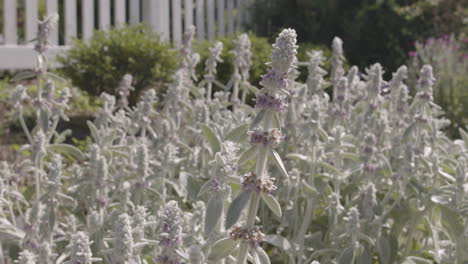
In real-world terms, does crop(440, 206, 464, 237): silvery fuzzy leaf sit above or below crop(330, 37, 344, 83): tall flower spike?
below

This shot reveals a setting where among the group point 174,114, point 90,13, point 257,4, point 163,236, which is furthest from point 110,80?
point 257,4

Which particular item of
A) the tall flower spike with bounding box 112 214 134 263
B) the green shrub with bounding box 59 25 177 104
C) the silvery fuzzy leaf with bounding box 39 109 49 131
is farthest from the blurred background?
the tall flower spike with bounding box 112 214 134 263

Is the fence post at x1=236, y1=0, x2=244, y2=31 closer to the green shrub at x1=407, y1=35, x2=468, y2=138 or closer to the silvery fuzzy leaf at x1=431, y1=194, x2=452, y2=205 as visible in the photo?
the green shrub at x1=407, y1=35, x2=468, y2=138

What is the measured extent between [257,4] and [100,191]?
8461mm

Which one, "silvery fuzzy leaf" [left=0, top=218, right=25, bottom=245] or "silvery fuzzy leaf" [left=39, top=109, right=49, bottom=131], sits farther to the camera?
"silvery fuzzy leaf" [left=39, top=109, right=49, bottom=131]

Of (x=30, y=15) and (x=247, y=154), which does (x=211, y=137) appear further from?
(x=30, y=15)

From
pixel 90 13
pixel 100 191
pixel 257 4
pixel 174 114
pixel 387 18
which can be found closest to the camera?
pixel 100 191

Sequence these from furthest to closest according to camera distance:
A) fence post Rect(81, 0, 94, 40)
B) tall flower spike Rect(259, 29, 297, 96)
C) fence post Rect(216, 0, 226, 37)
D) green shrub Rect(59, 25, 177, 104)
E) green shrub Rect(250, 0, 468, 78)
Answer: green shrub Rect(250, 0, 468, 78) < fence post Rect(216, 0, 226, 37) < fence post Rect(81, 0, 94, 40) < green shrub Rect(59, 25, 177, 104) < tall flower spike Rect(259, 29, 297, 96)

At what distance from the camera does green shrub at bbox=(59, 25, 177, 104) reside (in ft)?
17.7

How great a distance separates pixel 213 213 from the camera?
3.63 ft

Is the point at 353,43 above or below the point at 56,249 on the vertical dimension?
above

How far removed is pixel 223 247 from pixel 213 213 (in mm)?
70

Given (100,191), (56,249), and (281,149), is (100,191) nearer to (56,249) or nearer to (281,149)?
(56,249)

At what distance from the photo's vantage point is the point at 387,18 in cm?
942
